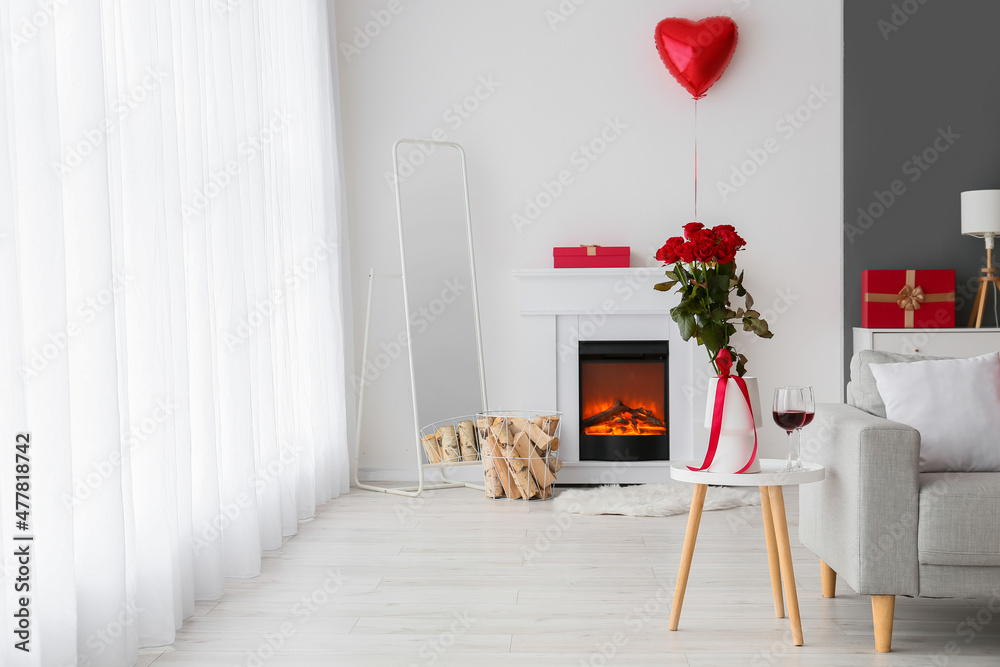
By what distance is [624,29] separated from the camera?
4.65m

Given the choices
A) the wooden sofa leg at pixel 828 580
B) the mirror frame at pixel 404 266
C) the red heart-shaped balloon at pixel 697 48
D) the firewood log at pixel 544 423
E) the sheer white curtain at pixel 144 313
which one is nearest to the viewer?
the sheer white curtain at pixel 144 313

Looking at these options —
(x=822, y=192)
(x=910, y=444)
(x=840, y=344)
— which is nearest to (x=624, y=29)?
(x=822, y=192)

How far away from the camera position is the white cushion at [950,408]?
2396mm

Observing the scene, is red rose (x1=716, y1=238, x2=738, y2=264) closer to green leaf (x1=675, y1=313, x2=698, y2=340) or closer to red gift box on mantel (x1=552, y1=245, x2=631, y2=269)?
green leaf (x1=675, y1=313, x2=698, y2=340)

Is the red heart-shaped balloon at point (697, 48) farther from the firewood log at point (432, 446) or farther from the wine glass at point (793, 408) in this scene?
the wine glass at point (793, 408)

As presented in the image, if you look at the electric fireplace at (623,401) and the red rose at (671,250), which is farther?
→ the electric fireplace at (623,401)

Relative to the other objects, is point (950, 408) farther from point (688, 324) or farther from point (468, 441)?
point (468, 441)

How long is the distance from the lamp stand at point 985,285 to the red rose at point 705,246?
262cm

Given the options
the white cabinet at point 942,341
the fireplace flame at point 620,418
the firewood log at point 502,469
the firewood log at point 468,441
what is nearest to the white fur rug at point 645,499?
the firewood log at point 502,469

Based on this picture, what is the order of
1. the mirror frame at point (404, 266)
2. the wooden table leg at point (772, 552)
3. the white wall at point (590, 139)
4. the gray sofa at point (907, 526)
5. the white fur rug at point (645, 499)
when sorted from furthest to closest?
the white wall at point (590, 139), the mirror frame at point (404, 266), the white fur rug at point (645, 499), the wooden table leg at point (772, 552), the gray sofa at point (907, 526)

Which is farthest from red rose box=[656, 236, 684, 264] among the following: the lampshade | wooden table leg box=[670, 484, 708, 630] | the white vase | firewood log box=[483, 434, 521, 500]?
the lampshade

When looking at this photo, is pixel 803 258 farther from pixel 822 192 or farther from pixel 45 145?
pixel 45 145

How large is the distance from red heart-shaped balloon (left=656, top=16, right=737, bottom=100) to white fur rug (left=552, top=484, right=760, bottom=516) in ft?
7.07

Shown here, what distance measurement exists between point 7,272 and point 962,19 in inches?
186
